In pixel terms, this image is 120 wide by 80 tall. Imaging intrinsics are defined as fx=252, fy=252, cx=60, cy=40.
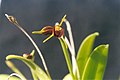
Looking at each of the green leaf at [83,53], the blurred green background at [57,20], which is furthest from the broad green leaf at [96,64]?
the blurred green background at [57,20]

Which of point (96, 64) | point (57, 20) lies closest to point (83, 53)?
point (96, 64)

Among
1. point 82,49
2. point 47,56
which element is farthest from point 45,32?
point 47,56

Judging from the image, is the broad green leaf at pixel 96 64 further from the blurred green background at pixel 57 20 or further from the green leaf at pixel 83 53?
the blurred green background at pixel 57 20

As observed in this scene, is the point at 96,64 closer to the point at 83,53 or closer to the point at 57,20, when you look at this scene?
the point at 83,53

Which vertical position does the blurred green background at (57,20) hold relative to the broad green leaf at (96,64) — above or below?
above

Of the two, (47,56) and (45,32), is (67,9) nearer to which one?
(47,56)
